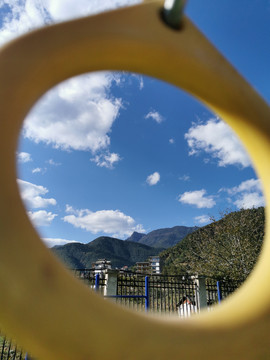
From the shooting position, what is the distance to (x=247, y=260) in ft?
47.2

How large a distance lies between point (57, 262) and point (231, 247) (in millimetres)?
16048

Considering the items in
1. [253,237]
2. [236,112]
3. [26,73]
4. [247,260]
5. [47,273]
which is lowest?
[47,273]

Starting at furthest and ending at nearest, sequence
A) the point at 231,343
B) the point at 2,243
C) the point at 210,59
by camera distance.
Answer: the point at 210,59 → the point at 231,343 → the point at 2,243

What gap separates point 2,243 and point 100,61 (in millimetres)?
679

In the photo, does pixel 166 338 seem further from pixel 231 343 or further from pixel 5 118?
pixel 5 118

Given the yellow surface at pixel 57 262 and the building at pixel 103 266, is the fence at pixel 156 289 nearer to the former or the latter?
the building at pixel 103 266

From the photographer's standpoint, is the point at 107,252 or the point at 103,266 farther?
the point at 107,252

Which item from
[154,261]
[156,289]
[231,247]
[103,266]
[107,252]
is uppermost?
[107,252]

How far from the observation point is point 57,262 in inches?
27.8

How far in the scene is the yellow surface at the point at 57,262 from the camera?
0.65 meters

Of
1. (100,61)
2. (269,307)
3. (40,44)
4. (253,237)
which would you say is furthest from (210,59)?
(253,237)

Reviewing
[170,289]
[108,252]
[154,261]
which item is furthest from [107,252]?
[170,289]

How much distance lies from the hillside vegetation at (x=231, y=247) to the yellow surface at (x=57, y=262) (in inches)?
566

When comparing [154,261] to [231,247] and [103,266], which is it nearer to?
[103,266]
